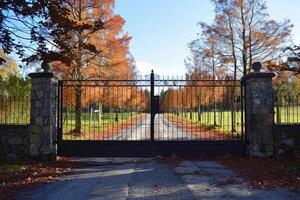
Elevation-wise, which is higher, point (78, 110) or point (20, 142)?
point (78, 110)

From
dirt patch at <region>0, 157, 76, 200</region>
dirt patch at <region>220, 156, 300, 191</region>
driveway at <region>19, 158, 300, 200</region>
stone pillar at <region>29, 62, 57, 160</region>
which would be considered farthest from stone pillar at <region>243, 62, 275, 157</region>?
stone pillar at <region>29, 62, 57, 160</region>

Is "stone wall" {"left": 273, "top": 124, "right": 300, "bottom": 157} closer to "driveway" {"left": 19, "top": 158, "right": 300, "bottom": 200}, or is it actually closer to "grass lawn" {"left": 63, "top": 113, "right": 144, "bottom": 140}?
"driveway" {"left": 19, "top": 158, "right": 300, "bottom": 200}

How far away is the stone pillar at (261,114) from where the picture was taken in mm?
11648

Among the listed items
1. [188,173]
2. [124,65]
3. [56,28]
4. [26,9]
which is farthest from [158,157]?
[124,65]

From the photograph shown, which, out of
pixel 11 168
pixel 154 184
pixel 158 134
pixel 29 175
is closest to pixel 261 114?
pixel 154 184

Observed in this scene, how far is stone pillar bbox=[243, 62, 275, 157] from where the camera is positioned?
38.2 feet

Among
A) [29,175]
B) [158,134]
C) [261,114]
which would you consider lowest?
[29,175]

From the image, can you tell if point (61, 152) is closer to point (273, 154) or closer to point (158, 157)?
point (158, 157)

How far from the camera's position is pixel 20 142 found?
1186cm

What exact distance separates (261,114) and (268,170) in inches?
89.7

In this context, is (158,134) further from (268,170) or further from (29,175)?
(29,175)

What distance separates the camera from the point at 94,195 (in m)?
7.43

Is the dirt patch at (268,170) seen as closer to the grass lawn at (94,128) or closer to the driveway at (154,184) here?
the driveway at (154,184)

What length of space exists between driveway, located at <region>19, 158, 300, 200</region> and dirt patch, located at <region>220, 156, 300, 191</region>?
320 mm
